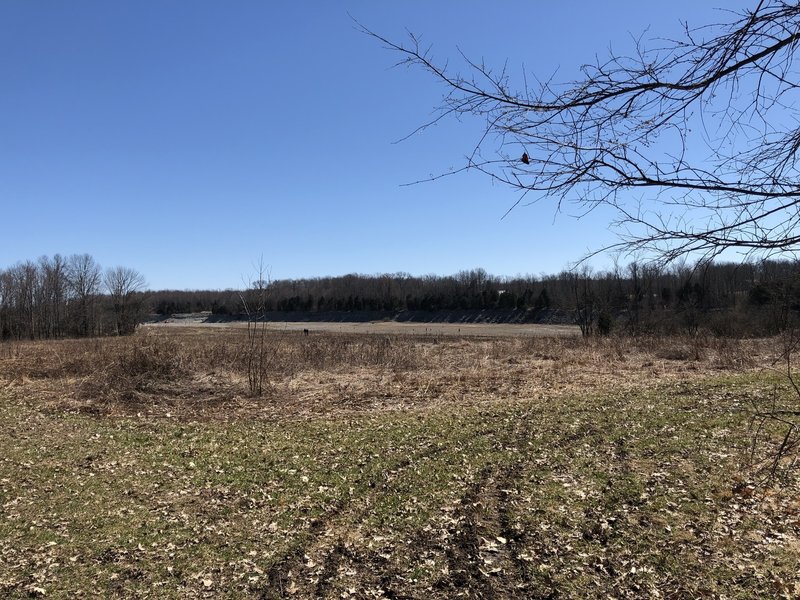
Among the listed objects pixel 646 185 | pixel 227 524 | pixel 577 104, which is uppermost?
pixel 577 104

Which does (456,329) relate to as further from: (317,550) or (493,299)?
(317,550)

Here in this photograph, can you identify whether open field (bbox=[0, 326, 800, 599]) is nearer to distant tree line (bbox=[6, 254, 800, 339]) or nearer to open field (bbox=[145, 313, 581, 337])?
distant tree line (bbox=[6, 254, 800, 339])

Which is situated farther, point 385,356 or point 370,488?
point 385,356

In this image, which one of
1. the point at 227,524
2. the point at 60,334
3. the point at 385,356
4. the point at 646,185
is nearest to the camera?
the point at 646,185

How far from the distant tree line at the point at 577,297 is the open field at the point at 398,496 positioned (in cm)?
198

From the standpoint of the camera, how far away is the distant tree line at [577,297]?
8.11 ft

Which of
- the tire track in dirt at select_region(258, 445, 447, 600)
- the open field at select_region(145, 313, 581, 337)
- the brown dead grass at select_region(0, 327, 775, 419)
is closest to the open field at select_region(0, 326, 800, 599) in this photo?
the tire track in dirt at select_region(258, 445, 447, 600)

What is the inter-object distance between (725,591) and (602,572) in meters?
0.93

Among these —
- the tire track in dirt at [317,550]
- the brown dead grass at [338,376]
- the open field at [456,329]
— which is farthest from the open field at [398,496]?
the open field at [456,329]

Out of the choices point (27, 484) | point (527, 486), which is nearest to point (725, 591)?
point (527, 486)

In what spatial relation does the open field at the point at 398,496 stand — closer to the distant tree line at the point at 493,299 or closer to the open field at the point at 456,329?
the distant tree line at the point at 493,299

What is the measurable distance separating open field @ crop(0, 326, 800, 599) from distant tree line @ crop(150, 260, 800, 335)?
1981mm

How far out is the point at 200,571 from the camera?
480 cm

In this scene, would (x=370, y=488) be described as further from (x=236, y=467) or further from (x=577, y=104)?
(x=577, y=104)
